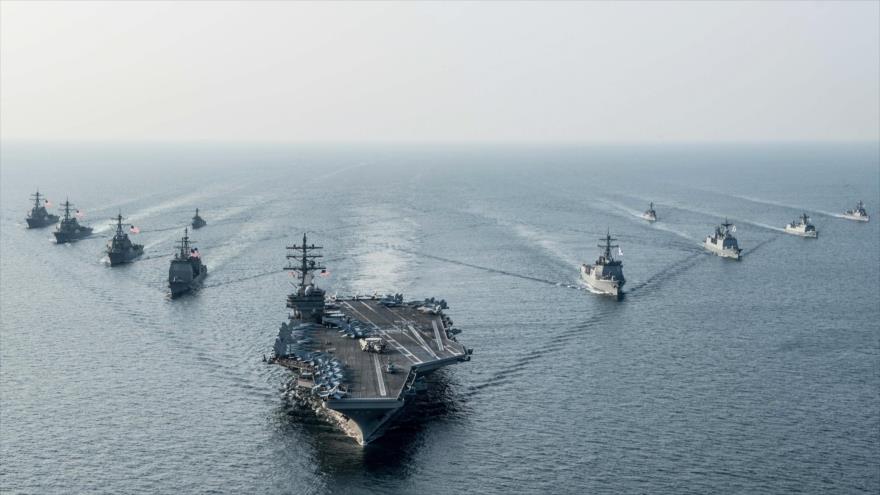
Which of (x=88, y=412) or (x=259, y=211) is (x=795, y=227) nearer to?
(x=259, y=211)

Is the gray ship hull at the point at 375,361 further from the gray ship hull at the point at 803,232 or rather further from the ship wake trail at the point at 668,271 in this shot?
the gray ship hull at the point at 803,232

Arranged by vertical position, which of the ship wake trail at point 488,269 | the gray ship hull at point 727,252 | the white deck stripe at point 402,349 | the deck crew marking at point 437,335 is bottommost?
the white deck stripe at point 402,349

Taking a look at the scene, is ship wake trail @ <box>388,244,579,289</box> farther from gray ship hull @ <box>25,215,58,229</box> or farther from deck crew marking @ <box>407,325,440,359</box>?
gray ship hull @ <box>25,215,58,229</box>

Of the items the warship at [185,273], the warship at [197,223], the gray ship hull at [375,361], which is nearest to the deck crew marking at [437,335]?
the gray ship hull at [375,361]

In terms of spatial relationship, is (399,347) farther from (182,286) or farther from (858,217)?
(858,217)

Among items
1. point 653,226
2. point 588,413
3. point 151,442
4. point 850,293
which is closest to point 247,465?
point 151,442

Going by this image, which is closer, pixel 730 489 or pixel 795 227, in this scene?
pixel 730 489

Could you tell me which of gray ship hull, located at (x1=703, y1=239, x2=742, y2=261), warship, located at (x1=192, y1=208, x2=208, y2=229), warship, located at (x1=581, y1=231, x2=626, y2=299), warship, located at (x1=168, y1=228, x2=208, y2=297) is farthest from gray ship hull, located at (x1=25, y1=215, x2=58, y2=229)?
gray ship hull, located at (x1=703, y1=239, x2=742, y2=261)

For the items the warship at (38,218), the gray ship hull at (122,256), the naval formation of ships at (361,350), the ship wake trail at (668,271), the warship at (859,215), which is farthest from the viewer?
the warship at (859,215)
